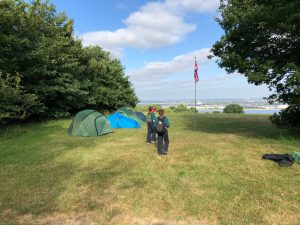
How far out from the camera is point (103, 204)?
5.94m

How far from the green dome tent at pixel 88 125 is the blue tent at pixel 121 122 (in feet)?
10.2

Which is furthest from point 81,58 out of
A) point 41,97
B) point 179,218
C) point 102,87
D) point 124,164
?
point 179,218

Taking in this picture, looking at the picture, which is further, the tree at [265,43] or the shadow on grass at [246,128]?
the shadow on grass at [246,128]

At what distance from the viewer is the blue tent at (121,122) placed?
19.5 m

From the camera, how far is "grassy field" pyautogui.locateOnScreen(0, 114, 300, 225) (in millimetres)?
5359

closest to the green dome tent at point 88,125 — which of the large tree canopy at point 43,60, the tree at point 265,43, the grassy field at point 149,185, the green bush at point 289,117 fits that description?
the large tree canopy at point 43,60

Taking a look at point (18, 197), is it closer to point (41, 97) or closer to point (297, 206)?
point (297, 206)

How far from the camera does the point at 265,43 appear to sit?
12992 mm

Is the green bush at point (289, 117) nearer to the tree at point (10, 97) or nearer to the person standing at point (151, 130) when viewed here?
the person standing at point (151, 130)

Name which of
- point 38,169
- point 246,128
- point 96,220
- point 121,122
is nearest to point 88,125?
point 121,122

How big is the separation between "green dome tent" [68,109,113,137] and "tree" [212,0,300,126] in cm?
743

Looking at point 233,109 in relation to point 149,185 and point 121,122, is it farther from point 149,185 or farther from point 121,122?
point 149,185

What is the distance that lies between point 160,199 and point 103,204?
4.01 feet

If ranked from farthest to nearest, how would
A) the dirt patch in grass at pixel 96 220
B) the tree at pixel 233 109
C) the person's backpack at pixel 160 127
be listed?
the tree at pixel 233 109
the person's backpack at pixel 160 127
the dirt patch in grass at pixel 96 220
